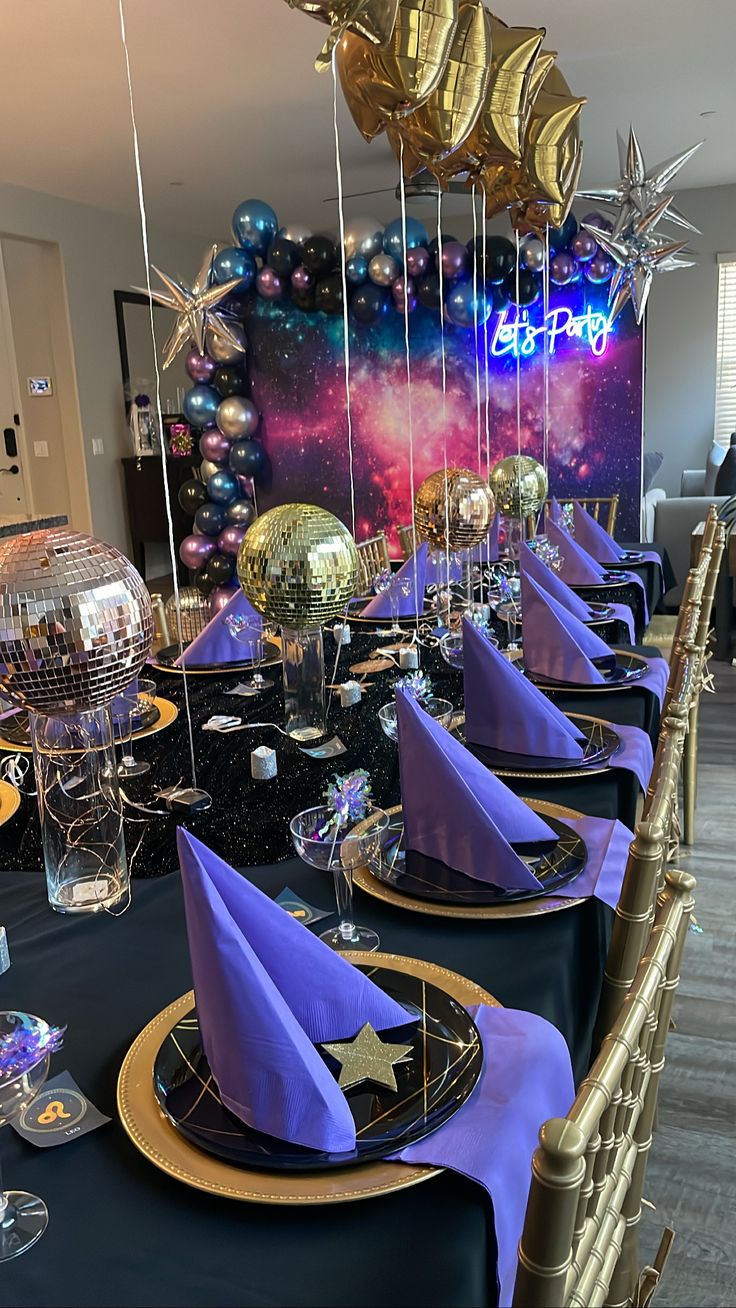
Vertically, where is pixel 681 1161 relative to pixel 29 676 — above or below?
below

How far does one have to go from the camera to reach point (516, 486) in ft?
10.2

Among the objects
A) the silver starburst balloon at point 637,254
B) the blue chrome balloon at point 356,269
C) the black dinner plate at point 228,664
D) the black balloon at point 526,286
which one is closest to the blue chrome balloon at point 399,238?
the blue chrome balloon at point 356,269

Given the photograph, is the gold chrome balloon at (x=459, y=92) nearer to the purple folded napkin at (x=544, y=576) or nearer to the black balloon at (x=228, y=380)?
the purple folded napkin at (x=544, y=576)

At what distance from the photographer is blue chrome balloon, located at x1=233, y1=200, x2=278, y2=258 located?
5.33 meters

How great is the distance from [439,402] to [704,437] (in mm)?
3525

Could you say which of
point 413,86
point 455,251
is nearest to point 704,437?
point 455,251

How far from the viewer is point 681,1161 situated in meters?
1.70

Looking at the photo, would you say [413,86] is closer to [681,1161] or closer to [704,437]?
[681,1161]

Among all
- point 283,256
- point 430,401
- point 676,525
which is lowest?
point 676,525

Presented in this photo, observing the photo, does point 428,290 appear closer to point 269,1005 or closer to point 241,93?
point 241,93

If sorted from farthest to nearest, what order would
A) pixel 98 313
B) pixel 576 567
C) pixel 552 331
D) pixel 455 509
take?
pixel 98 313
pixel 552 331
pixel 576 567
pixel 455 509

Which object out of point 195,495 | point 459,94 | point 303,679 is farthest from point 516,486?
point 195,495

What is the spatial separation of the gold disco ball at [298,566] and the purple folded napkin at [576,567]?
1547 mm

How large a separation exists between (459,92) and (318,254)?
10.4 ft
